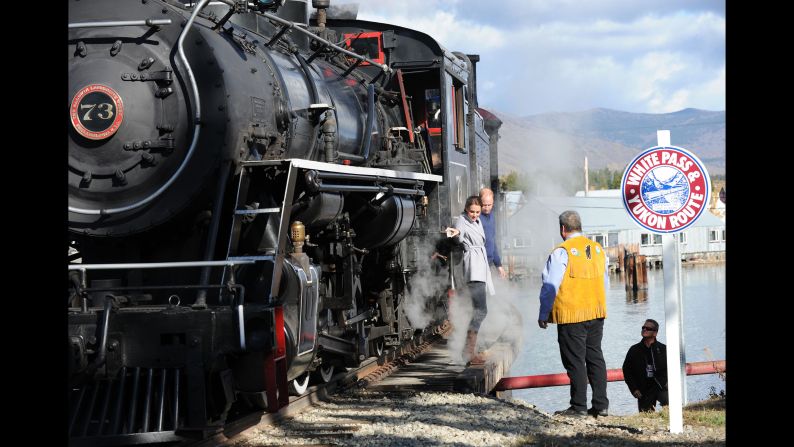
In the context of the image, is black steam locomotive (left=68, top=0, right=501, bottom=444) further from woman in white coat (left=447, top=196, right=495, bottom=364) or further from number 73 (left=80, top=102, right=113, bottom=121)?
woman in white coat (left=447, top=196, right=495, bottom=364)

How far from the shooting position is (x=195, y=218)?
6.30 m

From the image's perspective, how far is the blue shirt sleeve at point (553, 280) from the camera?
23.2 ft

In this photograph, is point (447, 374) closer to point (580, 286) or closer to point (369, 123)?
point (580, 286)

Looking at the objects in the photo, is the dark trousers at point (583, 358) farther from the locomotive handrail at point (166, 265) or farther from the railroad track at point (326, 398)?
the locomotive handrail at point (166, 265)

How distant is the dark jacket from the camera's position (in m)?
9.81

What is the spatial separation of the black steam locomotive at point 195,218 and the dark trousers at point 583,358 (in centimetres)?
179

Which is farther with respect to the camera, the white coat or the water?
the water

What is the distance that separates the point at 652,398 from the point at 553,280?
3.26m

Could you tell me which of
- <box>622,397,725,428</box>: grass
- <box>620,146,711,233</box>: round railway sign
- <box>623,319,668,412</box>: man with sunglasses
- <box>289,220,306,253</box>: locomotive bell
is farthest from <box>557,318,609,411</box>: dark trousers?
<box>623,319,668,412</box>: man with sunglasses

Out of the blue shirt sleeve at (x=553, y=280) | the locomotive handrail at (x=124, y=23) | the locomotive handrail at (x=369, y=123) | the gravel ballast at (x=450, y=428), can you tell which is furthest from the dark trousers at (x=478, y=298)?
the locomotive handrail at (x=124, y=23)

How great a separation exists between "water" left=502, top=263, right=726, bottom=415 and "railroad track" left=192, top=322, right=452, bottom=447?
288 centimetres

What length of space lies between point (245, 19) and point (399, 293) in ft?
10.6
